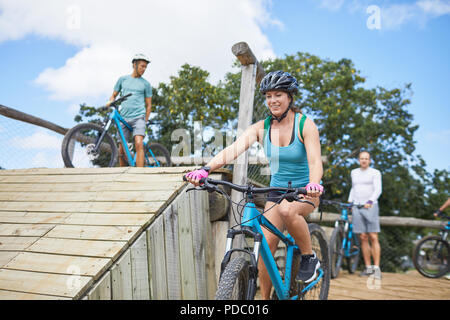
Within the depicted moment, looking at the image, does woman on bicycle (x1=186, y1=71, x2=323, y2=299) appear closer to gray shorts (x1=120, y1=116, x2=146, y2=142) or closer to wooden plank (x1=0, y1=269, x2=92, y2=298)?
wooden plank (x1=0, y1=269, x2=92, y2=298)

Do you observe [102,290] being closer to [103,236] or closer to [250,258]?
[103,236]

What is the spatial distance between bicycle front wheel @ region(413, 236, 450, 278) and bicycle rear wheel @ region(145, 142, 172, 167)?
4.33 metres

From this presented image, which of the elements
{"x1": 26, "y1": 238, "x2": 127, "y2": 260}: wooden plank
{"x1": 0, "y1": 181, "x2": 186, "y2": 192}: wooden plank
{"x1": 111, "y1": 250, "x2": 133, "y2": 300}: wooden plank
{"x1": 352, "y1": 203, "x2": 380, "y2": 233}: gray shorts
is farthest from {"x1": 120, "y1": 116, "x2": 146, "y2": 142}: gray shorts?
{"x1": 352, "y1": 203, "x2": 380, "y2": 233}: gray shorts

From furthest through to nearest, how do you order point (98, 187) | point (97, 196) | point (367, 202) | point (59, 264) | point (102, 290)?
1. point (367, 202)
2. point (98, 187)
3. point (97, 196)
4. point (59, 264)
5. point (102, 290)

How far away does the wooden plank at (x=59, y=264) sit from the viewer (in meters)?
1.86

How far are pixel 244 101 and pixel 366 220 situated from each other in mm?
3125

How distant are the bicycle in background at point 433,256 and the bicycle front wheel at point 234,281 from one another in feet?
16.8

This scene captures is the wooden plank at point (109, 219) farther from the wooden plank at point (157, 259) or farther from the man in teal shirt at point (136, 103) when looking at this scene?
the man in teal shirt at point (136, 103)

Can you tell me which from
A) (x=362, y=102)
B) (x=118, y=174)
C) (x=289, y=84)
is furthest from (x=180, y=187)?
(x=362, y=102)

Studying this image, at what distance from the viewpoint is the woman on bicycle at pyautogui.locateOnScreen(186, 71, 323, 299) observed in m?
2.10

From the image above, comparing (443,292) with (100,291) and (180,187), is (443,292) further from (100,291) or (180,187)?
(100,291)

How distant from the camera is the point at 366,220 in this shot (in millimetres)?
5363

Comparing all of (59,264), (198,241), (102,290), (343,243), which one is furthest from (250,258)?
(343,243)
